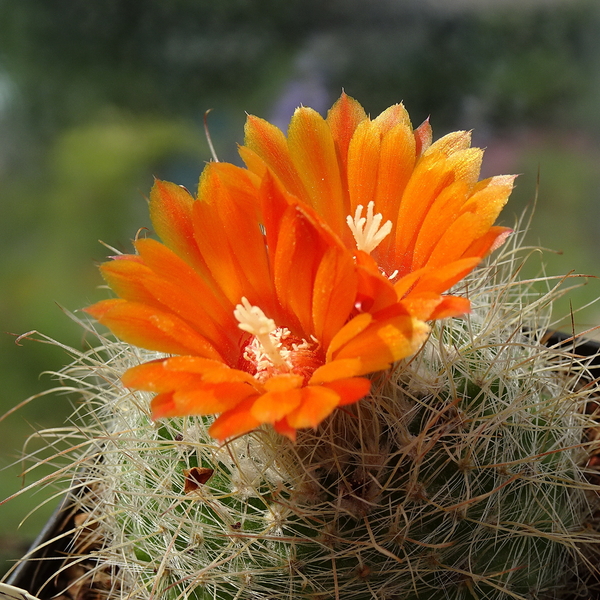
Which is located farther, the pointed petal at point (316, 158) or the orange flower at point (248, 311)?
the pointed petal at point (316, 158)

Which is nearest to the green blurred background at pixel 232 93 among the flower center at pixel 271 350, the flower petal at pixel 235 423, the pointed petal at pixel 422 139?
the pointed petal at pixel 422 139

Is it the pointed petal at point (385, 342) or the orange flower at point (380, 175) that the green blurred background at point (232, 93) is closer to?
the orange flower at point (380, 175)

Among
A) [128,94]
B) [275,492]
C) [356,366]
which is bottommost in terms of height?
[275,492]

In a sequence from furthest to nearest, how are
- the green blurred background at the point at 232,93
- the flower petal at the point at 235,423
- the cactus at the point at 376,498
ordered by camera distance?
1. the green blurred background at the point at 232,93
2. the cactus at the point at 376,498
3. the flower petal at the point at 235,423

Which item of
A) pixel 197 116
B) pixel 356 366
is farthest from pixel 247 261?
pixel 197 116

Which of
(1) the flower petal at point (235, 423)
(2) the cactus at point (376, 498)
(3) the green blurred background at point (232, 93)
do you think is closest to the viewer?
(1) the flower petal at point (235, 423)

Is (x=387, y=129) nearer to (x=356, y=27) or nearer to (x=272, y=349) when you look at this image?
(x=272, y=349)
